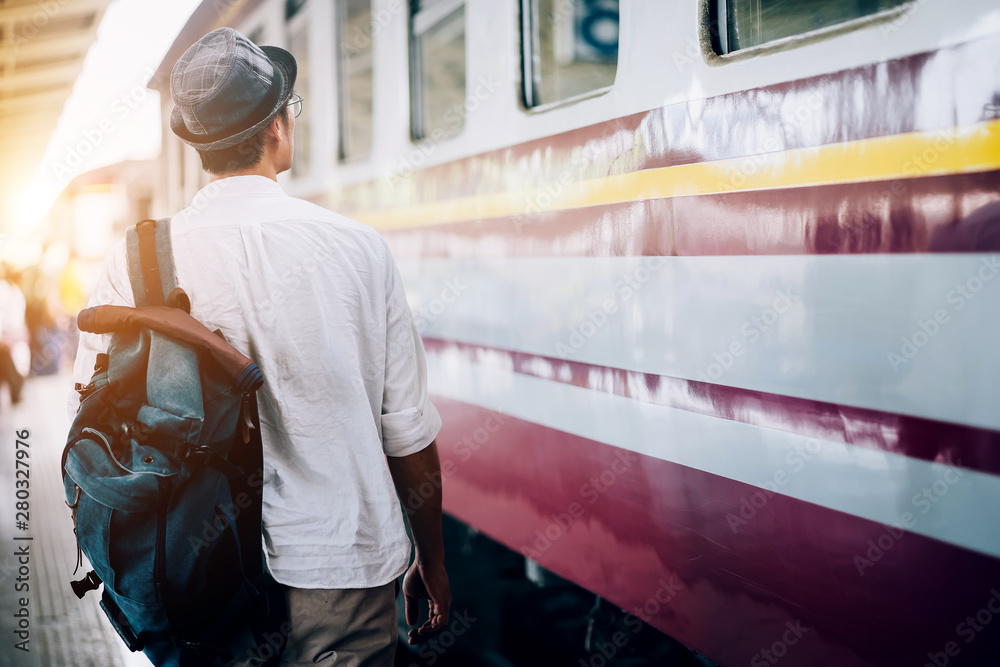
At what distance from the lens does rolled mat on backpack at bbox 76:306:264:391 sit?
54.8 inches

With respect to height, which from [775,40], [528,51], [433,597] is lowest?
[433,597]

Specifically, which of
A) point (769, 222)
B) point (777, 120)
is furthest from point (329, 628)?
point (777, 120)

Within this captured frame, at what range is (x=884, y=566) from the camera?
1587 millimetres

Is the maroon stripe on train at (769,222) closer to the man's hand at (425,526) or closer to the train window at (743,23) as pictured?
the train window at (743,23)

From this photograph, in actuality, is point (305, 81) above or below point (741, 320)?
above

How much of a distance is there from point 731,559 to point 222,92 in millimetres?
1595

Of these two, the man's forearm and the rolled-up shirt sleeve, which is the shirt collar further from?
the man's forearm

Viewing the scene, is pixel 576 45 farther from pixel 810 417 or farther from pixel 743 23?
pixel 810 417

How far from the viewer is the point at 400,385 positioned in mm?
1627

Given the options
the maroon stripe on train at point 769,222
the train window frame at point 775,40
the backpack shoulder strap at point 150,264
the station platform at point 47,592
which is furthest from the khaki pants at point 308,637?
the station platform at point 47,592

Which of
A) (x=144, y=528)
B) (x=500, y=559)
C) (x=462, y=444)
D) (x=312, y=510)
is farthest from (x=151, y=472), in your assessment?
(x=500, y=559)

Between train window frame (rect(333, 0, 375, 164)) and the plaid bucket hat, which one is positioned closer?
the plaid bucket hat

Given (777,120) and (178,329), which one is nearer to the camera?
(178,329)

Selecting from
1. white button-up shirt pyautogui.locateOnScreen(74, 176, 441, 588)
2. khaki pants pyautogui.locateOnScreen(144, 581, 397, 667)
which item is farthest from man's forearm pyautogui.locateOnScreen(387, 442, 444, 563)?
khaki pants pyautogui.locateOnScreen(144, 581, 397, 667)
